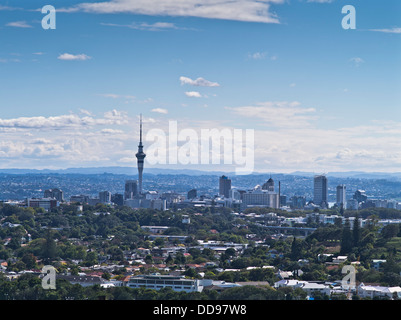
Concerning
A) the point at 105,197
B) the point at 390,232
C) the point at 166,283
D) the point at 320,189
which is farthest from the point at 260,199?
the point at 166,283

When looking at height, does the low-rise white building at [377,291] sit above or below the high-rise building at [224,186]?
below

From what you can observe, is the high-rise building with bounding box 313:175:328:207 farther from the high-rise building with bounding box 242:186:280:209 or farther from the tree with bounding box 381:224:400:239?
the tree with bounding box 381:224:400:239

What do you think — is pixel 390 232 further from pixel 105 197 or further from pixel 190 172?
pixel 190 172

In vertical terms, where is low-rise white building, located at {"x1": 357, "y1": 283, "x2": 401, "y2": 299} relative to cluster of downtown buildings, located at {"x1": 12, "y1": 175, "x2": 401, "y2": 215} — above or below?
below

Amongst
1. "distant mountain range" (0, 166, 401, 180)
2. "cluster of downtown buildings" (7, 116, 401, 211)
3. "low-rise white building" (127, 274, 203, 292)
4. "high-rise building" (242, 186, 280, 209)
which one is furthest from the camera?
"distant mountain range" (0, 166, 401, 180)

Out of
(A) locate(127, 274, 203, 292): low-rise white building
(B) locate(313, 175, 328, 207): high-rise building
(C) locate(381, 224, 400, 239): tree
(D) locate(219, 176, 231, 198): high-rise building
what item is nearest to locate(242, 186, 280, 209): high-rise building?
(B) locate(313, 175, 328, 207): high-rise building

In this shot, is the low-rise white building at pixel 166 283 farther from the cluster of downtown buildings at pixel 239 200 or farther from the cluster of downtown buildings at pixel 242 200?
the cluster of downtown buildings at pixel 239 200

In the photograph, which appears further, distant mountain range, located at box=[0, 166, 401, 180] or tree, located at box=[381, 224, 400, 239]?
distant mountain range, located at box=[0, 166, 401, 180]

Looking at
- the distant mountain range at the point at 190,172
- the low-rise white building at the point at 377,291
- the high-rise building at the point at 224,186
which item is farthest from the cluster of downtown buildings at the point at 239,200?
the low-rise white building at the point at 377,291

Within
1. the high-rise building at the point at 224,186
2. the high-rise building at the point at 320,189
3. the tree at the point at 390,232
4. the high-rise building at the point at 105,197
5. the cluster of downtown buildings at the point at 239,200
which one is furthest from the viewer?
the high-rise building at the point at 224,186
